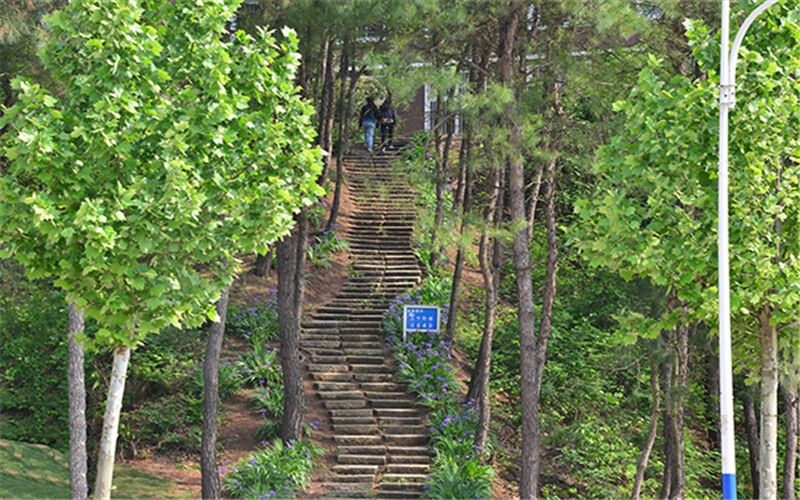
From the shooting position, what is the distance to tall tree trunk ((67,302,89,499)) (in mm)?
12586

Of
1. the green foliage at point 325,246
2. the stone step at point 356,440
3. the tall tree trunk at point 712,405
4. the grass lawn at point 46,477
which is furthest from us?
the green foliage at point 325,246

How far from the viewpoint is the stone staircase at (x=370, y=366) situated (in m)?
14.7

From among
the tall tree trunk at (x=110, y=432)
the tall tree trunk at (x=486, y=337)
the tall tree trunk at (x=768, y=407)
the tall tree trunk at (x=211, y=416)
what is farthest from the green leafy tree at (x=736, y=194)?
the tall tree trunk at (x=211, y=416)

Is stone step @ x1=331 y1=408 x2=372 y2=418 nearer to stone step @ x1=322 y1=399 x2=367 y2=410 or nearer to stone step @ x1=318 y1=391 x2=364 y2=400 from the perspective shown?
stone step @ x1=322 y1=399 x2=367 y2=410

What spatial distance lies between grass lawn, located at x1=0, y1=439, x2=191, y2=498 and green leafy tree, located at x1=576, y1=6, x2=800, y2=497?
29.4ft

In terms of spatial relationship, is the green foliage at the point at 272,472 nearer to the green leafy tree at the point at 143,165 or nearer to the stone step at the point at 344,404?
the stone step at the point at 344,404

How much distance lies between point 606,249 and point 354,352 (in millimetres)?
9808

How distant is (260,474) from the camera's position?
13.6 meters

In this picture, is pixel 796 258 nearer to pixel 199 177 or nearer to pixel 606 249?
pixel 606 249

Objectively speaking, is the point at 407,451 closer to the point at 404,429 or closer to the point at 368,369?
the point at 404,429

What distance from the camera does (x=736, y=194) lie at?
9062 millimetres

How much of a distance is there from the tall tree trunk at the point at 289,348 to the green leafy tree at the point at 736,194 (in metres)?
7.41

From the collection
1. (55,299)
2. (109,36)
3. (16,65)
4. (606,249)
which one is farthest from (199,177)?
(55,299)

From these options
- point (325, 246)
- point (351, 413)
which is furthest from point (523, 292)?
point (325, 246)
